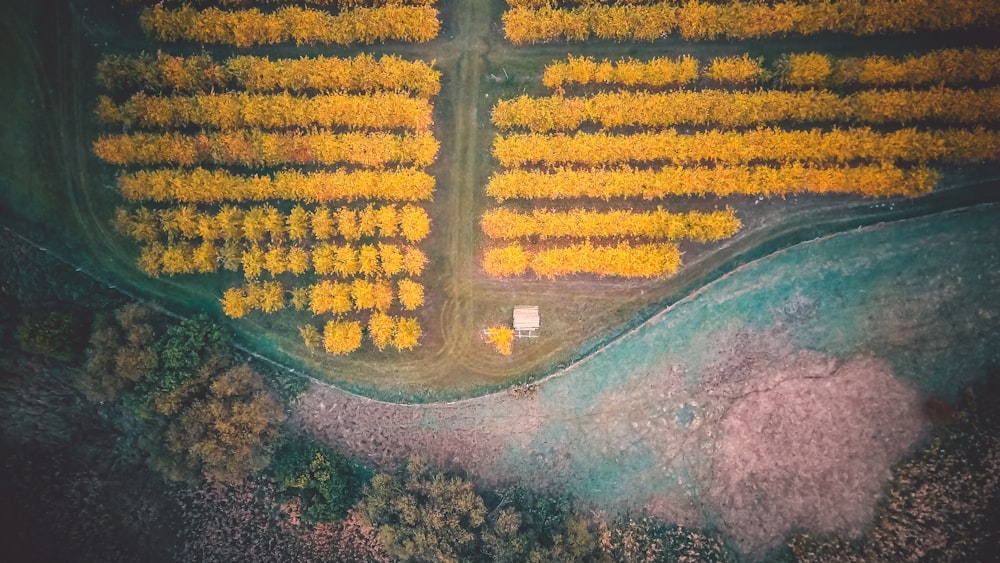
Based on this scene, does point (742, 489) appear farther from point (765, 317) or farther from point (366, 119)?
point (366, 119)

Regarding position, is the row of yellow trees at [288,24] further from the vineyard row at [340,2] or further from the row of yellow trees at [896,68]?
the row of yellow trees at [896,68]

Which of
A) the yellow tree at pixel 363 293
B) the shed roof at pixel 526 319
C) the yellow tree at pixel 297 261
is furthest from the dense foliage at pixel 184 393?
the shed roof at pixel 526 319

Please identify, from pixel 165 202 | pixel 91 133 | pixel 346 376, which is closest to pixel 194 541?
pixel 346 376

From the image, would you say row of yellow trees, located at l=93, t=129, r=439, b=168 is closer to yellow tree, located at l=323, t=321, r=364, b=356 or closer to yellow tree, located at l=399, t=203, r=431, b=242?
yellow tree, located at l=399, t=203, r=431, b=242

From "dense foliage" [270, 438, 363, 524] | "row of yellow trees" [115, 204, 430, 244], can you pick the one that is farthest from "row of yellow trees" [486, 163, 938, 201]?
"dense foliage" [270, 438, 363, 524]

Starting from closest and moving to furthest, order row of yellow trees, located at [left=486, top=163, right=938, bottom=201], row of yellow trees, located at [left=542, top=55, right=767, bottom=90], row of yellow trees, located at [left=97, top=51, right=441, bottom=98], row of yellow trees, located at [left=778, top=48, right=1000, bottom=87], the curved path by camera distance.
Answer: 1. row of yellow trees, located at [left=778, top=48, right=1000, bottom=87]
2. row of yellow trees, located at [left=486, top=163, right=938, bottom=201]
3. row of yellow trees, located at [left=542, top=55, right=767, bottom=90]
4. row of yellow trees, located at [left=97, top=51, right=441, bottom=98]
5. the curved path

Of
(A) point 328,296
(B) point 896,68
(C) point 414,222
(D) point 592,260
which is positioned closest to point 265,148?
(A) point 328,296
